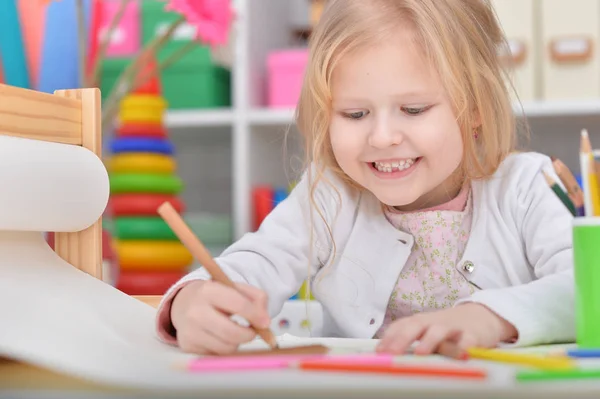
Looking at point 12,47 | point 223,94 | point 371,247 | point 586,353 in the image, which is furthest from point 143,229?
point 586,353

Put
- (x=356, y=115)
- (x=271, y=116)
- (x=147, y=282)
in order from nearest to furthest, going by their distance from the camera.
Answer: (x=356, y=115) → (x=147, y=282) → (x=271, y=116)

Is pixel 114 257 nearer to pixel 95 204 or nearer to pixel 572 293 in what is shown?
pixel 95 204

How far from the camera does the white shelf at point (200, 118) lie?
68.8 inches

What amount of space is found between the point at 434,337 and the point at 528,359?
0.08 metres

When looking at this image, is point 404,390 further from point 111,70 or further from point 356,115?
point 111,70

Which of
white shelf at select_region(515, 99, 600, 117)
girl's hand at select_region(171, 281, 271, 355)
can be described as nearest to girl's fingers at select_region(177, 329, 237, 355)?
girl's hand at select_region(171, 281, 271, 355)

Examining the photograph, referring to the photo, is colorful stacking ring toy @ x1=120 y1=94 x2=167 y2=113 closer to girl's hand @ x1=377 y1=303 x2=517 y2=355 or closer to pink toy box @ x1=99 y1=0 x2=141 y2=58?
pink toy box @ x1=99 y1=0 x2=141 y2=58

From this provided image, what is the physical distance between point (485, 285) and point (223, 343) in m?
0.34

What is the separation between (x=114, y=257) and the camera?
1.29 metres

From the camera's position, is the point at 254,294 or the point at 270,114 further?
the point at 270,114

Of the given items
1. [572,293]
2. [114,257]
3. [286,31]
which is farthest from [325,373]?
[286,31]

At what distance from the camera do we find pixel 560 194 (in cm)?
76

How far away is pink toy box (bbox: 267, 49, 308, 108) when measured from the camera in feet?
5.66

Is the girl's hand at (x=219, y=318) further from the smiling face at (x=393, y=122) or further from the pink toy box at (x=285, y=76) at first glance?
the pink toy box at (x=285, y=76)
